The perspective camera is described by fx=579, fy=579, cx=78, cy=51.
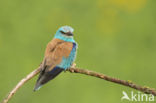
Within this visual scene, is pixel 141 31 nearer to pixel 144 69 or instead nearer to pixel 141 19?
pixel 141 19

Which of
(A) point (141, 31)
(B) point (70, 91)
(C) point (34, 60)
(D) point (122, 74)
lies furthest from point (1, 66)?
(A) point (141, 31)

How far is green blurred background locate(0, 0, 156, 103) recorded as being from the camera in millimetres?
5699

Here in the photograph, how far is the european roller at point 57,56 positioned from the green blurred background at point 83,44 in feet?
4.42

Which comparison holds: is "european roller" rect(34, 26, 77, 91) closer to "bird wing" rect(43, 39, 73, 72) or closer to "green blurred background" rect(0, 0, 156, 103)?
"bird wing" rect(43, 39, 73, 72)

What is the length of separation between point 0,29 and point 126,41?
4.58ft

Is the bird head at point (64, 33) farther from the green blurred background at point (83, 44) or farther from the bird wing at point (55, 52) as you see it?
the green blurred background at point (83, 44)

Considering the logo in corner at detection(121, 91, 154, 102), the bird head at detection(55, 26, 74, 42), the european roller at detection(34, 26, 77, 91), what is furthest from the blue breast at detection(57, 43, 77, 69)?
the logo in corner at detection(121, 91, 154, 102)

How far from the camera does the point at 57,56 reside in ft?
13.3

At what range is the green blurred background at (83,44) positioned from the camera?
5.70m

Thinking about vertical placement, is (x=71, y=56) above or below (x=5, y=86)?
above

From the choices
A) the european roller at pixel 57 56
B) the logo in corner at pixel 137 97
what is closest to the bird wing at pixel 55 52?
the european roller at pixel 57 56

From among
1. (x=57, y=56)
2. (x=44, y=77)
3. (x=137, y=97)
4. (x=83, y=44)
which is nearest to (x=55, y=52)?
(x=57, y=56)

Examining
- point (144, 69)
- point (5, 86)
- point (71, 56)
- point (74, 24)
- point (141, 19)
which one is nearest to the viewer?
point (71, 56)

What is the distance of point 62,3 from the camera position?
700 centimetres
